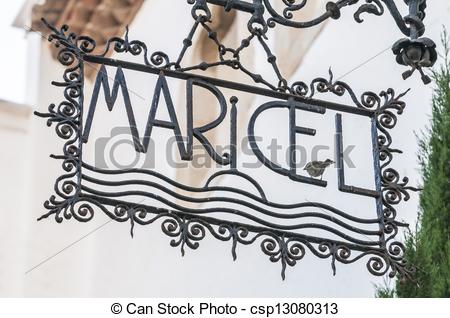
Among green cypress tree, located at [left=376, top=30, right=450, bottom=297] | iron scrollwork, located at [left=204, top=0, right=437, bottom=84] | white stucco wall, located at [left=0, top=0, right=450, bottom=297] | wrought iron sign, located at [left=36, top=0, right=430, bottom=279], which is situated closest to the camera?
wrought iron sign, located at [left=36, top=0, right=430, bottom=279]

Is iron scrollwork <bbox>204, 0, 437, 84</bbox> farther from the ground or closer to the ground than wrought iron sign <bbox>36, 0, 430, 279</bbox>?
farther from the ground

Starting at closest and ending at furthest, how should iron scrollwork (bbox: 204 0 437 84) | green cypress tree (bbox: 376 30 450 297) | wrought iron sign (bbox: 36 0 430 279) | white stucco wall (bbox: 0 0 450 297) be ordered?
1. wrought iron sign (bbox: 36 0 430 279)
2. green cypress tree (bbox: 376 30 450 297)
3. iron scrollwork (bbox: 204 0 437 84)
4. white stucco wall (bbox: 0 0 450 297)

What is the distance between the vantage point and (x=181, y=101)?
8734 millimetres

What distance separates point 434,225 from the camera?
4.37 meters

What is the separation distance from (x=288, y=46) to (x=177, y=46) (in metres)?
1.88

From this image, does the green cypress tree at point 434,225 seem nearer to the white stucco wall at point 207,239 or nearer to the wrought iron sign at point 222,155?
the wrought iron sign at point 222,155

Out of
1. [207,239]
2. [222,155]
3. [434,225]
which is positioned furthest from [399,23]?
[207,239]

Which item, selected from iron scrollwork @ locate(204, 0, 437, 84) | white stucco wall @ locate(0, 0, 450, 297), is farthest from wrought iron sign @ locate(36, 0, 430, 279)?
white stucco wall @ locate(0, 0, 450, 297)

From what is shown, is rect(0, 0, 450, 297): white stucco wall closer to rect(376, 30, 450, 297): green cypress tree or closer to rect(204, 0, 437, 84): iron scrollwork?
rect(376, 30, 450, 297): green cypress tree

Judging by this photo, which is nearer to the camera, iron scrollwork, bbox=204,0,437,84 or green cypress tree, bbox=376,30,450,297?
green cypress tree, bbox=376,30,450,297

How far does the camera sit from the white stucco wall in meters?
6.11

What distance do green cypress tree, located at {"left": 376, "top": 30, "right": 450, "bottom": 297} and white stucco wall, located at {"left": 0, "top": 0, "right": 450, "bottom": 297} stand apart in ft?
1.77

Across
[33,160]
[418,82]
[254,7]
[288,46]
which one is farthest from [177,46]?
[254,7]
